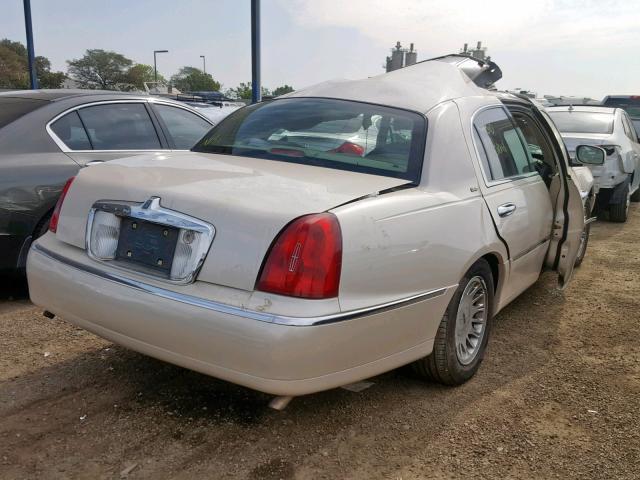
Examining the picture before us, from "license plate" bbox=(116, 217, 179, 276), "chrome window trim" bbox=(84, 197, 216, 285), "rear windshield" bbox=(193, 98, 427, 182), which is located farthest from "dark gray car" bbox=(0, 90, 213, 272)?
"license plate" bbox=(116, 217, 179, 276)

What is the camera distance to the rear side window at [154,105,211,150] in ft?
17.0

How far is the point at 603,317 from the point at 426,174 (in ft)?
7.75

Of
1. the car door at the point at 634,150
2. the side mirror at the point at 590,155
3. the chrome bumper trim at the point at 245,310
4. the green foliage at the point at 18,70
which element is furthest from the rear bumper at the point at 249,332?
the green foliage at the point at 18,70

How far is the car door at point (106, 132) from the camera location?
4434 mm

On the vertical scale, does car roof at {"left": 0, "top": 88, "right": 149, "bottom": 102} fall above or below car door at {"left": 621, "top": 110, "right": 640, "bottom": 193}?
above

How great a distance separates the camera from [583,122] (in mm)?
8453

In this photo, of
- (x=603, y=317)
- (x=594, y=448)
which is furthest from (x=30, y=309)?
(x=603, y=317)

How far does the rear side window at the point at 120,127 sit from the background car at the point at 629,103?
12.6 meters

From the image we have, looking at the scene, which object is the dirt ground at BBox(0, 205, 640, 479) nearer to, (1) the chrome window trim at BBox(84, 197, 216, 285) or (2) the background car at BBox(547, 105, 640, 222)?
(1) the chrome window trim at BBox(84, 197, 216, 285)

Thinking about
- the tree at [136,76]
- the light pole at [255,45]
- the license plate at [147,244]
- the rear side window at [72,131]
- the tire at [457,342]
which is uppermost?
the tree at [136,76]

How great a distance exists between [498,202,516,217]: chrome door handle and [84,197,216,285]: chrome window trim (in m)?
1.69

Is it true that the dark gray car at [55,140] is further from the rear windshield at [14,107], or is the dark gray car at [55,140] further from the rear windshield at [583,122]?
the rear windshield at [583,122]

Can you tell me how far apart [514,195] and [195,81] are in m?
88.6

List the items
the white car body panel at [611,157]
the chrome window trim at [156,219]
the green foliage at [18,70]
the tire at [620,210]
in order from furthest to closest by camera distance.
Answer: the green foliage at [18,70] < the tire at [620,210] < the white car body panel at [611,157] < the chrome window trim at [156,219]
